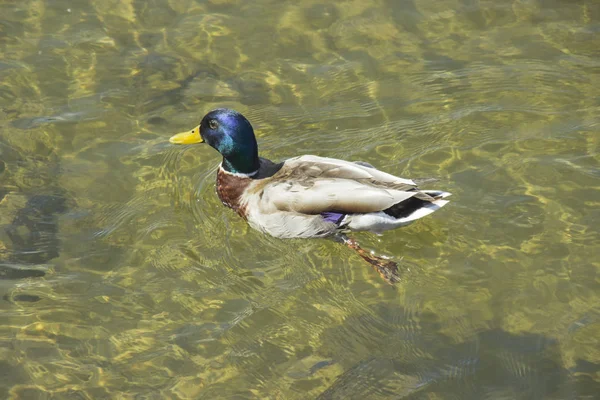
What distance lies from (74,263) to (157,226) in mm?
710

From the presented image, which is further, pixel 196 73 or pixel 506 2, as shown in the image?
pixel 506 2

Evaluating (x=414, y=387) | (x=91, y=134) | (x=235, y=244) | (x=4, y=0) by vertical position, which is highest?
(x=4, y=0)

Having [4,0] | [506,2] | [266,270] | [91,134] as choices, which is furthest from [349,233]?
[4,0]

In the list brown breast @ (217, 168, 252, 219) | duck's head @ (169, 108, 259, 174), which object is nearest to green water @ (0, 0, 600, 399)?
brown breast @ (217, 168, 252, 219)

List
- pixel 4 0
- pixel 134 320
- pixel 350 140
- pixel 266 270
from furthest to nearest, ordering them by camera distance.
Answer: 1. pixel 4 0
2. pixel 350 140
3. pixel 266 270
4. pixel 134 320

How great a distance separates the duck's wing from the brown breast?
296 mm

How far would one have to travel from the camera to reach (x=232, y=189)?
6605mm

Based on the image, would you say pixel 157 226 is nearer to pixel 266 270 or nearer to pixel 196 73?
pixel 266 270

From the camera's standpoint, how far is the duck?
6066mm

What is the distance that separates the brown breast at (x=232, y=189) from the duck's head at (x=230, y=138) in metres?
0.07

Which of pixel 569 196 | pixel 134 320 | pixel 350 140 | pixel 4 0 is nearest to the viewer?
pixel 134 320

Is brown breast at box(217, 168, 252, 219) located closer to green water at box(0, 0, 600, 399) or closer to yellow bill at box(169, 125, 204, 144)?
green water at box(0, 0, 600, 399)

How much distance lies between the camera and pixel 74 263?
610 cm

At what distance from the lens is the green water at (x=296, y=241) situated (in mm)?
5293
